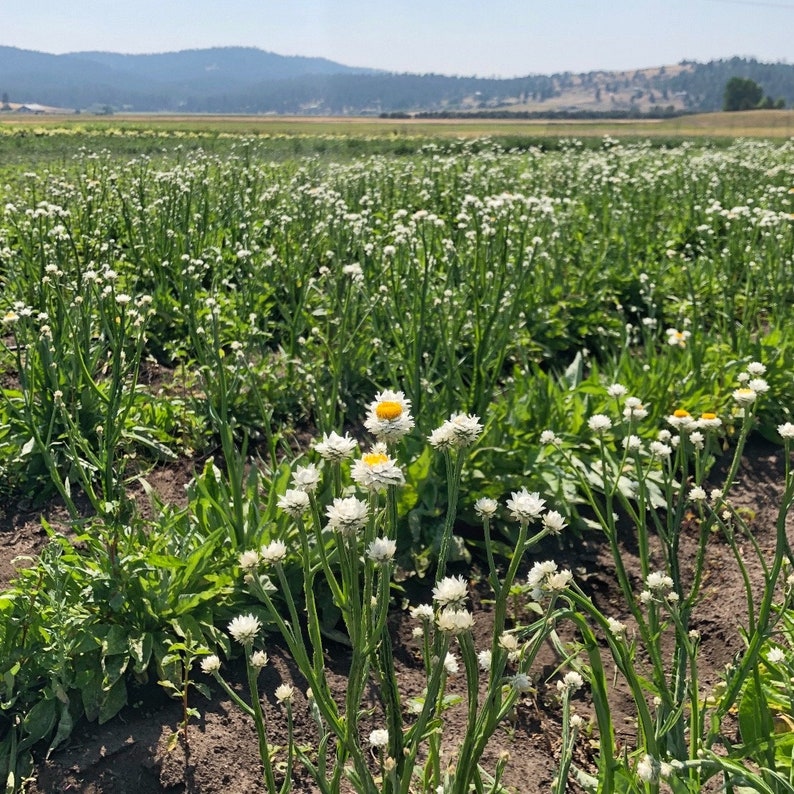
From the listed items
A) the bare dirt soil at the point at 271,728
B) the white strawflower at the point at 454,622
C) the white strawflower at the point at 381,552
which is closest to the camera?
the white strawflower at the point at 454,622

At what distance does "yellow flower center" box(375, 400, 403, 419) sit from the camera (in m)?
1.45

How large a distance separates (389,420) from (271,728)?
1363mm

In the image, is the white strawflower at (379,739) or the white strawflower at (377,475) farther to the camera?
the white strawflower at (379,739)

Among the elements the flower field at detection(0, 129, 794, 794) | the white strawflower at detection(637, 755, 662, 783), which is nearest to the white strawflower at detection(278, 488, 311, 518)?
the flower field at detection(0, 129, 794, 794)

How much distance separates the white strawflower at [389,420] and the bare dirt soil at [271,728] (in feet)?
2.85

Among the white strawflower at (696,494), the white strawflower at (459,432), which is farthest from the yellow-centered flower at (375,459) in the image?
the white strawflower at (696,494)

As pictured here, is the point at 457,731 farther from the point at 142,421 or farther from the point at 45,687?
the point at 142,421

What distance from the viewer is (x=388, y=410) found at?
1.45 m

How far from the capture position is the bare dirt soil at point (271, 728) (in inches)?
84.0

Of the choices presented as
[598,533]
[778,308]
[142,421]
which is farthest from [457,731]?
[778,308]

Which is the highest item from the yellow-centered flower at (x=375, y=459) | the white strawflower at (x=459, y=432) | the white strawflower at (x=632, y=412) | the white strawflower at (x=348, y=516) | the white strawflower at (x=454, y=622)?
the white strawflower at (x=459, y=432)

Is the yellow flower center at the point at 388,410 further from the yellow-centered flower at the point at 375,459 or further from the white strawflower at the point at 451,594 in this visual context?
the white strawflower at the point at 451,594

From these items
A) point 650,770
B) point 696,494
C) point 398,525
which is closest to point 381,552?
point 650,770

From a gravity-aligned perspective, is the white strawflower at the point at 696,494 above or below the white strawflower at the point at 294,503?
below
